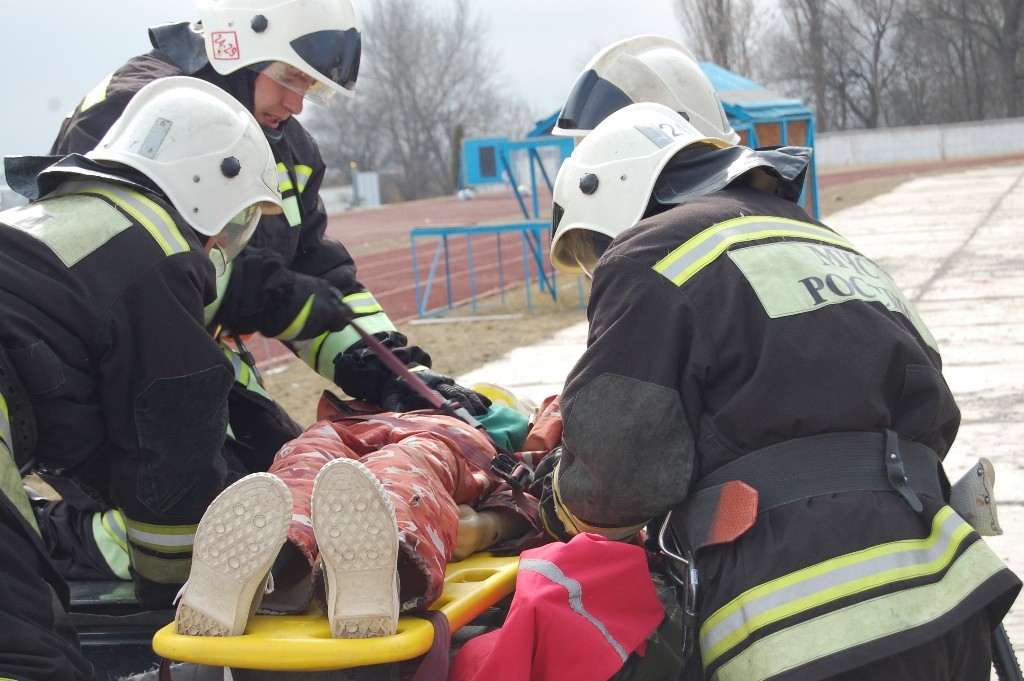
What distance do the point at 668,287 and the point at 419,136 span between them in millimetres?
58897

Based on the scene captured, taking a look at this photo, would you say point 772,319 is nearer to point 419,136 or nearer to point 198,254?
point 198,254

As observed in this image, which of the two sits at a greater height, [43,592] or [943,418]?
[943,418]

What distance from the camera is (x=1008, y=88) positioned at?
51.6 m

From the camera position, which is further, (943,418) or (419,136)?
(419,136)

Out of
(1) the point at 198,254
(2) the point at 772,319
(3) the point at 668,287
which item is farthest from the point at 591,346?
(1) the point at 198,254

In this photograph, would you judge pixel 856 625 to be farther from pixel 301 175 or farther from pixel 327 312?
pixel 301 175

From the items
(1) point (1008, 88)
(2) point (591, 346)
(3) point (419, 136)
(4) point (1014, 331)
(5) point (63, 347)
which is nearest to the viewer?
(2) point (591, 346)

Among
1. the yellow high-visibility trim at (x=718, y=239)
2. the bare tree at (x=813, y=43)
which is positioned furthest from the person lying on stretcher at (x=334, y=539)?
the bare tree at (x=813, y=43)

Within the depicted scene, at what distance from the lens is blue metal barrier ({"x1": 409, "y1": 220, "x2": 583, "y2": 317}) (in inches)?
443

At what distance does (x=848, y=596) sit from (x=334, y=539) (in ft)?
3.16

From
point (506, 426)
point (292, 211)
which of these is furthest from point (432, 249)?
point (506, 426)

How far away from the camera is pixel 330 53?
4098mm

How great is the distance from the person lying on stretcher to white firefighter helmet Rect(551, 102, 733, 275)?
2.37 feet

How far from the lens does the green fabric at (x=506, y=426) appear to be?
12.1 ft
